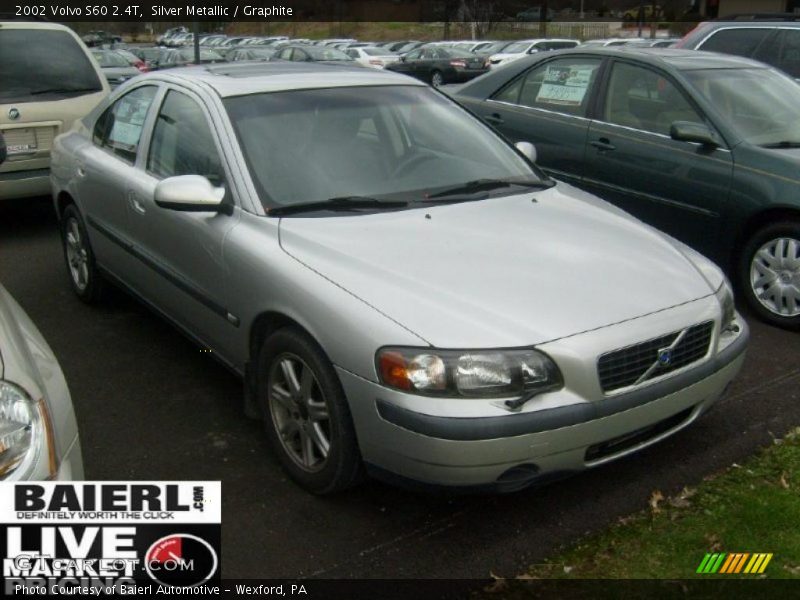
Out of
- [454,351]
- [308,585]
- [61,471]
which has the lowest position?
[308,585]

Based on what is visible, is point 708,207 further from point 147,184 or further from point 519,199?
point 147,184

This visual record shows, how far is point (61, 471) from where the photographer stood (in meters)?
2.55

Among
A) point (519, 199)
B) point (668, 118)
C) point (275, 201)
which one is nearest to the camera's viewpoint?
point (275, 201)

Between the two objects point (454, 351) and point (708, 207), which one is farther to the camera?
point (708, 207)

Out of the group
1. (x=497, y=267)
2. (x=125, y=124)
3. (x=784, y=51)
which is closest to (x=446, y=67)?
(x=784, y=51)

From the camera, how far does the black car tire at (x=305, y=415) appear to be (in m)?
3.26

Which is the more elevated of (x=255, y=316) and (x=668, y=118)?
(x=668, y=118)

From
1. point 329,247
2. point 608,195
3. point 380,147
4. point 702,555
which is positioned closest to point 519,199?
point 380,147

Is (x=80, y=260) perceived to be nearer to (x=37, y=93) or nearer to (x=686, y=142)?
(x=37, y=93)

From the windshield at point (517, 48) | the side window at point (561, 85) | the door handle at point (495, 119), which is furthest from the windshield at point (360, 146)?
the windshield at point (517, 48)

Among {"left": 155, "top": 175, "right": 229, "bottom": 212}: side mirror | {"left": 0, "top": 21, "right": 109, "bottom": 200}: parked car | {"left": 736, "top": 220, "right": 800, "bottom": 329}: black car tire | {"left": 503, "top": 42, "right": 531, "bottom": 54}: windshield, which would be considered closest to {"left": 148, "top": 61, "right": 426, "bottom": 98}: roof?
{"left": 155, "top": 175, "right": 229, "bottom": 212}: side mirror

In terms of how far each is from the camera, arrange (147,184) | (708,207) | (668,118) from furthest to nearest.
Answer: (668,118) < (708,207) < (147,184)

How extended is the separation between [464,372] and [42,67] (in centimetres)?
630

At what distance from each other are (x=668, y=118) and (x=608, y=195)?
633 mm
